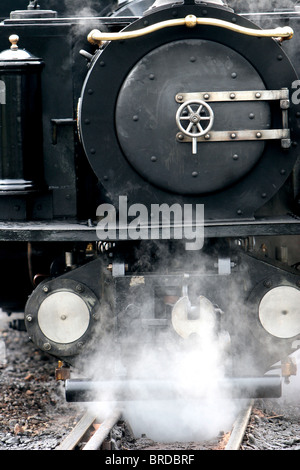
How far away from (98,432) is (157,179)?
1.25 m

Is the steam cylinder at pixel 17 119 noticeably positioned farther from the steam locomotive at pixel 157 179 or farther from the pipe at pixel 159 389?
the pipe at pixel 159 389

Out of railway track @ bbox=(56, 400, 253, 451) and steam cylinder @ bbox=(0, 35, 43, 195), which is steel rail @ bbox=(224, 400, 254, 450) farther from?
steam cylinder @ bbox=(0, 35, 43, 195)

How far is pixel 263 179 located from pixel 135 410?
1.38m

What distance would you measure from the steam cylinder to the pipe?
100cm

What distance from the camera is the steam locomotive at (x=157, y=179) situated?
3.59m

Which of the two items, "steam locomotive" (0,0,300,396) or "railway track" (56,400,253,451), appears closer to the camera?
"steam locomotive" (0,0,300,396)

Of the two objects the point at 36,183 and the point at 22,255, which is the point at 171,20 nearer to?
the point at 36,183

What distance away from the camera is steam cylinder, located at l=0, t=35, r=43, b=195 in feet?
12.4

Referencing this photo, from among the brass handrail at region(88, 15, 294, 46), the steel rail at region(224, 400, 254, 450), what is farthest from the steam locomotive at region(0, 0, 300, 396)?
the steel rail at region(224, 400, 254, 450)

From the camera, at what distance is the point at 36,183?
3885 mm

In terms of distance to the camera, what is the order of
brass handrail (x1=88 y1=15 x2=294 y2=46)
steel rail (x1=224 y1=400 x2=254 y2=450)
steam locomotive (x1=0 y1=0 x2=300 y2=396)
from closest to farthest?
brass handrail (x1=88 y1=15 x2=294 y2=46) < steam locomotive (x1=0 y1=0 x2=300 y2=396) < steel rail (x1=224 y1=400 x2=254 y2=450)

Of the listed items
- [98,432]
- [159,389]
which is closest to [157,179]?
[159,389]

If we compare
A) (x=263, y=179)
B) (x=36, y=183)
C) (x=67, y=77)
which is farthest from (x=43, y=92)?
(x=263, y=179)

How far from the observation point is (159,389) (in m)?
3.74
